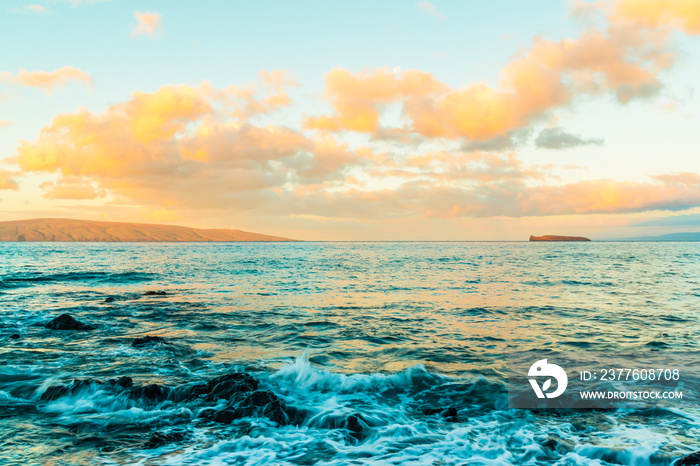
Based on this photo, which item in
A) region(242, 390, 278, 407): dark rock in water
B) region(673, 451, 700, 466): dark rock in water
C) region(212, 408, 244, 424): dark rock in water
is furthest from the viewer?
region(242, 390, 278, 407): dark rock in water

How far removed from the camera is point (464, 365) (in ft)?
42.0

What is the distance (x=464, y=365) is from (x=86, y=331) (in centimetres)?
1587

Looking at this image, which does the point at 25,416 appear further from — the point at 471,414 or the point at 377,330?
the point at 377,330

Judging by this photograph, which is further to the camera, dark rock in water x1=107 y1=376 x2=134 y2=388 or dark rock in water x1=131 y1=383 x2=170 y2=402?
dark rock in water x1=107 y1=376 x2=134 y2=388

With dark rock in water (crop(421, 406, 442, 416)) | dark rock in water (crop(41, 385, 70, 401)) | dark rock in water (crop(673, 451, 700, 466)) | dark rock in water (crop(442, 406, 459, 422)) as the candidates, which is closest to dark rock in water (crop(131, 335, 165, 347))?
dark rock in water (crop(41, 385, 70, 401))

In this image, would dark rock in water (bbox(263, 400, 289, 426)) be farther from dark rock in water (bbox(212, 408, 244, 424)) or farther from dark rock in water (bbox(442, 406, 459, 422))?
dark rock in water (bbox(442, 406, 459, 422))

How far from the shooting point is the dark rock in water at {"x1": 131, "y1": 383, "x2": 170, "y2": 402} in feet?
31.4

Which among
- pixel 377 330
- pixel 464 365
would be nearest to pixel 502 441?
pixel 464 365

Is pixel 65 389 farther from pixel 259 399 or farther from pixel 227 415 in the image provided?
→ pixel 259 399

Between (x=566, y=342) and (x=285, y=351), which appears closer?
(x=285, y=351)
